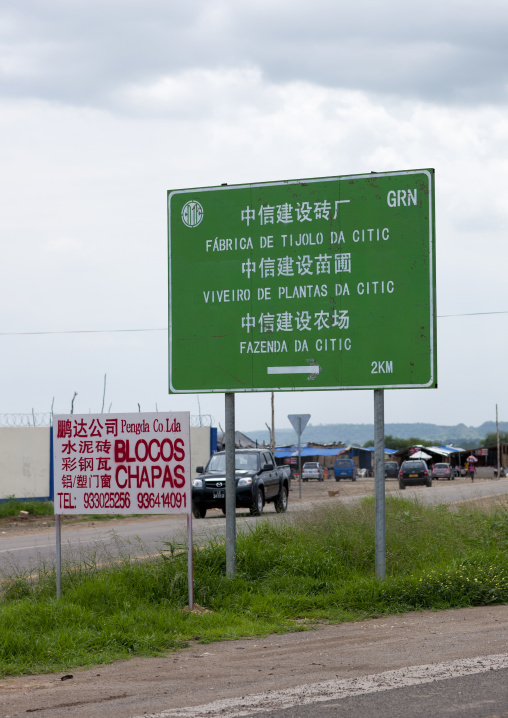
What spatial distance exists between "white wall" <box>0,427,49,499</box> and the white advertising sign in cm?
2127

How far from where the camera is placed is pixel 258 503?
2352cm

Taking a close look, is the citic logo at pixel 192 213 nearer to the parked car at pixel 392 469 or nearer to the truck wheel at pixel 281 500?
the truck wheel at pixel 281 500

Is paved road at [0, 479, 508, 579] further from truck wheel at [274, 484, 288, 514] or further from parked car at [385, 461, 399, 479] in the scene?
parked car at [385, 461, 399, 479]

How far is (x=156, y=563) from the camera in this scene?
10.6 m

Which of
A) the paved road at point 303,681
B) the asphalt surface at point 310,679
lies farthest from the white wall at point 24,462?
the paved road at point 303,681

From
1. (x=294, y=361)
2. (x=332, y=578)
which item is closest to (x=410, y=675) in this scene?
(x=332, y=578)

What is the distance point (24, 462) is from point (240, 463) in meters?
10.0

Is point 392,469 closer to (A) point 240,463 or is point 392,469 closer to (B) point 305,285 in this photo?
(A) point 240,463

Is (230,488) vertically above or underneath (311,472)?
above

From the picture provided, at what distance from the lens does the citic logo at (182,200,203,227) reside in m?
11.5

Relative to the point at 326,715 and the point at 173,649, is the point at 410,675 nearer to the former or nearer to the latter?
the point at 326,715

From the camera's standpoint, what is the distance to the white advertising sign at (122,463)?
973cm

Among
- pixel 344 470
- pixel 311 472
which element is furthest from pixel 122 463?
pixel 311 472

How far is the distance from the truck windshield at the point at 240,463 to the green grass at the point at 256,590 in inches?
441
